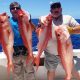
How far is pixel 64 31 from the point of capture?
5633 mm

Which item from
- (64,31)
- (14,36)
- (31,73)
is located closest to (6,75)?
(31,73)

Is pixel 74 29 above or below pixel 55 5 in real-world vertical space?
below

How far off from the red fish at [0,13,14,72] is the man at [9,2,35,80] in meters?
0.24

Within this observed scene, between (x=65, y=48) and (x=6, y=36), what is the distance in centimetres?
105

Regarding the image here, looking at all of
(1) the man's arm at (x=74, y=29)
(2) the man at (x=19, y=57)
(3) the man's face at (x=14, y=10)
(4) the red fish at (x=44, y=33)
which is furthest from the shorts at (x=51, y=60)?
(3) the man's face at (x=14, y=10)

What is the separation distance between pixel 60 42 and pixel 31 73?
1.02 meters

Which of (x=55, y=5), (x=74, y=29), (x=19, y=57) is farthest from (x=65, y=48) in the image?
(x=19, y=57)

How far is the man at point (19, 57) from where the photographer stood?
5715 millimetres

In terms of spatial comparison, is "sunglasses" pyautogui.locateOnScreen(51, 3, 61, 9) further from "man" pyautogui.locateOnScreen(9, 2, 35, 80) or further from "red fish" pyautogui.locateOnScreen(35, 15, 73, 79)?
"man" pyautogui.locateOnScreen(9, 2, 35, 80)

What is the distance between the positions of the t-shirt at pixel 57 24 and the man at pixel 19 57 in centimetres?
47

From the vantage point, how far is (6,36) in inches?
212

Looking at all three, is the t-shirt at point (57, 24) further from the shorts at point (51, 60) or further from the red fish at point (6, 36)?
the red fish at point (6, 36)

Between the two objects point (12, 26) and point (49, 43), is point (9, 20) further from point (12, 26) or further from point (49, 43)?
point (49, 43)

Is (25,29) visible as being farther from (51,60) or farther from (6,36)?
(51,60)
